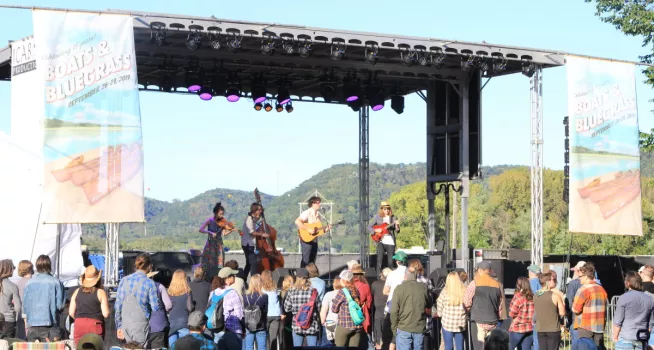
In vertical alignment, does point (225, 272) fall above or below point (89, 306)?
above

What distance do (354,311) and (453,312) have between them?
5.23ft

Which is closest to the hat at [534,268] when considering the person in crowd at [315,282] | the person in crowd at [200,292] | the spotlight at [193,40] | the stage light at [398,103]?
the person in crowd at [315,282]

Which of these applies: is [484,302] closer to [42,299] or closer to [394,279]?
[394,279]

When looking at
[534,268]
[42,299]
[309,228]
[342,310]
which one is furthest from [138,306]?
[309,228]

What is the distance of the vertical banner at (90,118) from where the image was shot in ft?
46.7

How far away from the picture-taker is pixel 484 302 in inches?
459

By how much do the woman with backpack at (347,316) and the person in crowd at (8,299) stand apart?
336 centimetres

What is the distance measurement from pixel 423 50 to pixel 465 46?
0.84 meters

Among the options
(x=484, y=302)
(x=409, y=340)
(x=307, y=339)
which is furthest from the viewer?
(x=484, y=302)

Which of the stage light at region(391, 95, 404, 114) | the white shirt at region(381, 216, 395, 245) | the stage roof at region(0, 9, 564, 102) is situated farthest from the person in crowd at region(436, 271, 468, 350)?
the stage light at region(391, 95, 404, 114)

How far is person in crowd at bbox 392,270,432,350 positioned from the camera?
1094cm

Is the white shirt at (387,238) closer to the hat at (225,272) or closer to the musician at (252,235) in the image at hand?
the musician at (252,235)

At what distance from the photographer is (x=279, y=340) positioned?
37.3 ft

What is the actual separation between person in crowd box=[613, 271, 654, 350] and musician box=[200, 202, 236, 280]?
25.1 ft
